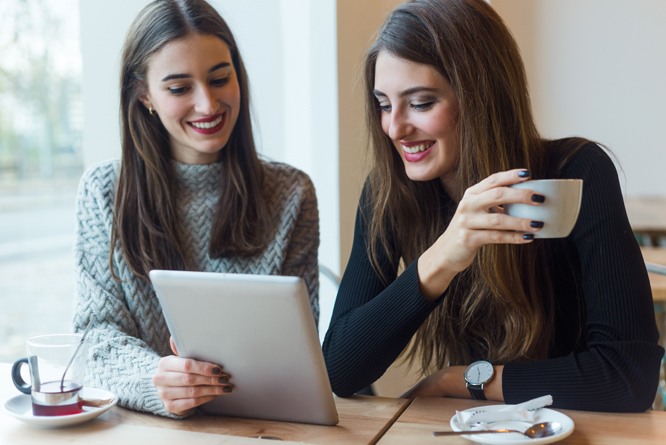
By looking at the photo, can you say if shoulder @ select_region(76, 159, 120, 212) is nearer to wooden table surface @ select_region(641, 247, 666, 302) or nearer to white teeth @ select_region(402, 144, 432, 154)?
white teeth @ select_region(402, 144, 432, 154)

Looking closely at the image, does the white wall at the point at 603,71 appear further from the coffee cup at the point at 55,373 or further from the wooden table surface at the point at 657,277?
the coffee cup at the point at 55,373

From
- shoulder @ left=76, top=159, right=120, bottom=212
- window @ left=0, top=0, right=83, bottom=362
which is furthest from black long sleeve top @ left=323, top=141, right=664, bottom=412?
window @ left=0, top=0, right=83, bottom=362

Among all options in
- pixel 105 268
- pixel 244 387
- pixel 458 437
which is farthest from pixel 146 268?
pixel 458 437

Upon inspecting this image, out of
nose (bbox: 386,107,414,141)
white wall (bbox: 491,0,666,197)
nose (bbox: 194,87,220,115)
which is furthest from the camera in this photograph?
white wall (bbox: 491,0,666,197)

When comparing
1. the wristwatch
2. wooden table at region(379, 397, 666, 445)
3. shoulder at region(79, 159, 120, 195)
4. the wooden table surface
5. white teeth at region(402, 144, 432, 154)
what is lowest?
the wooden table surface

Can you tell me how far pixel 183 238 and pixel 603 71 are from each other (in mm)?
2476

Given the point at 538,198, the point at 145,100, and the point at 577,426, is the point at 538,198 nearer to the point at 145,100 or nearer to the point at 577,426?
the point at 577,426

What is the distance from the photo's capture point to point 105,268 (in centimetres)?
131

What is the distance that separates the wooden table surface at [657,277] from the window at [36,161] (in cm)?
286

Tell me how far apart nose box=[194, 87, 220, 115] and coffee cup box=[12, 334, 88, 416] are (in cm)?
63

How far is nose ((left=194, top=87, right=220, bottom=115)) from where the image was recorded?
1340 millimetres

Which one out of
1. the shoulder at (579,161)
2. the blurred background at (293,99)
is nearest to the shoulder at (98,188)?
the blurred background at (293,99)

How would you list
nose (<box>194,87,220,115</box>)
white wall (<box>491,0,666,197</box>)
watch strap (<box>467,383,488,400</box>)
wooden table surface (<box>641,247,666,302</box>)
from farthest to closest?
white wall (<box>491,0,666,197</box>), wooden table surface (<box>641,247,666,302</box>), nose (<box>194,87,220,115</box>), watch strap (<box>467,383,488,400</box>)

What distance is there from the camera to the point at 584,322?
1.13 m
